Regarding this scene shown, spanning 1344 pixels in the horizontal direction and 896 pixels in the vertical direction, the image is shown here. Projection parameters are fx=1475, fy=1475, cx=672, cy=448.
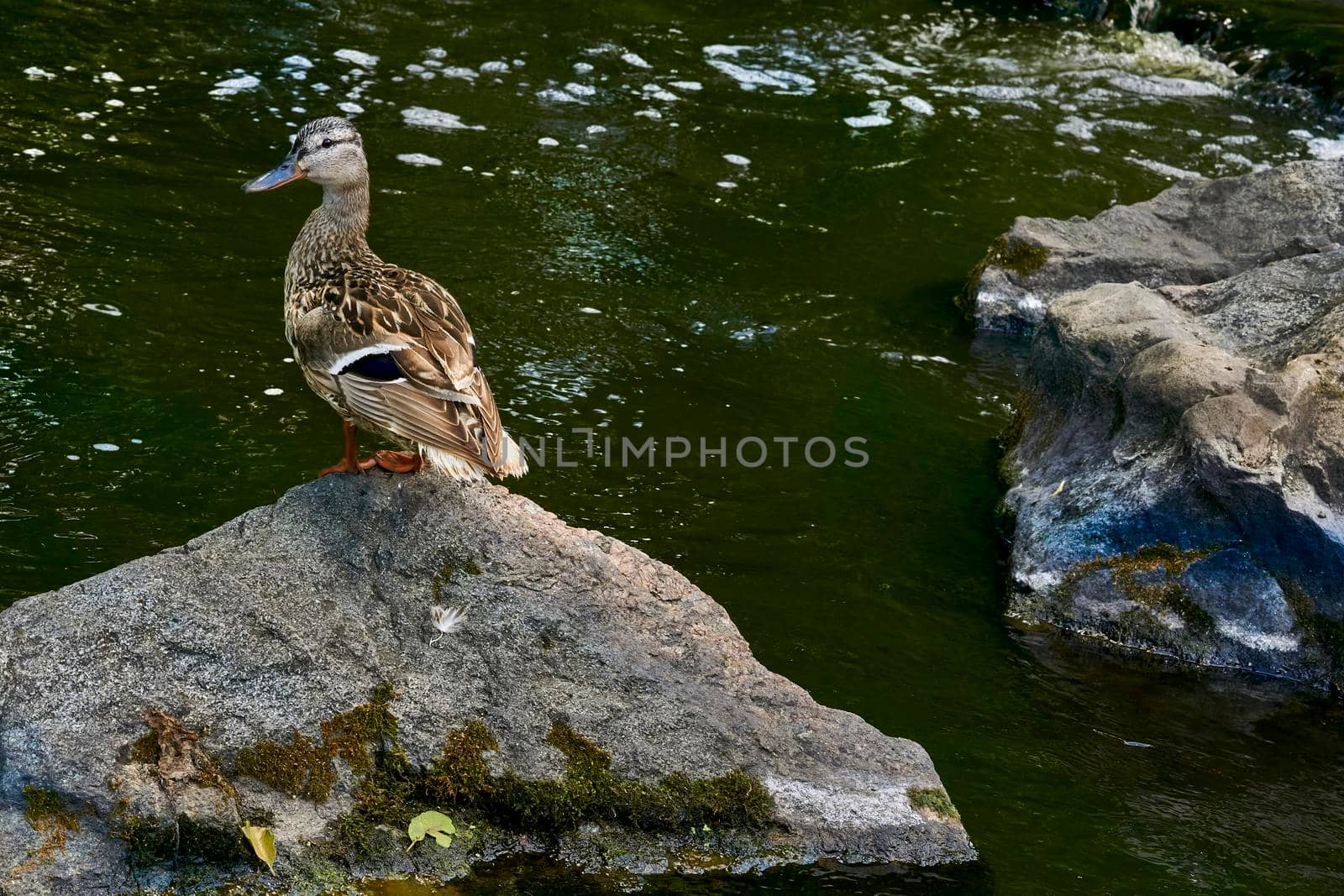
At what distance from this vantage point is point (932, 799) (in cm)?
456

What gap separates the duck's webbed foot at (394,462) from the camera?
470 cm

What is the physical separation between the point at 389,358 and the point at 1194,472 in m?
3.51

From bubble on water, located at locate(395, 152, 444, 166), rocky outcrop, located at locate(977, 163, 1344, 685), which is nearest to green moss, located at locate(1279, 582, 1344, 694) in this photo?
rocky outcrop, located at locate(977, 163, 1344, 685)

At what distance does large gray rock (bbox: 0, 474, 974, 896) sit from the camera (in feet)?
13.4

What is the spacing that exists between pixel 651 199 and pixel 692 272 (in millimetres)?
1143

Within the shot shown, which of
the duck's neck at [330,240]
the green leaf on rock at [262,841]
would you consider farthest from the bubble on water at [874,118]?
the green leaf on rock at [262,841]

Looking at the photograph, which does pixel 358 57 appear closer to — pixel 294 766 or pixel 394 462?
pixel 394 462

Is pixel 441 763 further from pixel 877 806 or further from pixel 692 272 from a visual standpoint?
pixel 692 272

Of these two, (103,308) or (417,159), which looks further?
(417,159)

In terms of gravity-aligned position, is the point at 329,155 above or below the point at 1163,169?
above

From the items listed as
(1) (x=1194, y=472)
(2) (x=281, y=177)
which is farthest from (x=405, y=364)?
(1) (x=1194, y=472)

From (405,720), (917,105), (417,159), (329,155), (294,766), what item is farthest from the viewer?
(917,105)

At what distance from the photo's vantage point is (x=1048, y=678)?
6.05 metres

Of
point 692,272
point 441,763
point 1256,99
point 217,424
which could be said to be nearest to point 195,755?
point 441,763
